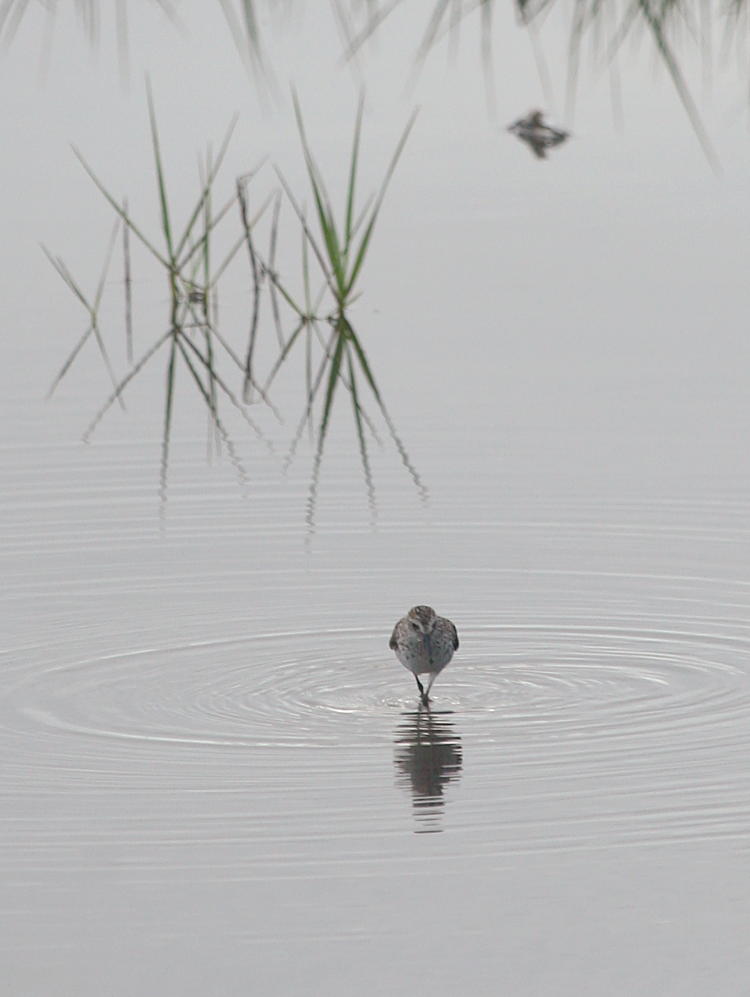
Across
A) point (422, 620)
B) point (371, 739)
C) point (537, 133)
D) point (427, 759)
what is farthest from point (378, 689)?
point (537, 133)

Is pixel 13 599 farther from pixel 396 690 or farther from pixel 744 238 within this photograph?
pixel 744 238

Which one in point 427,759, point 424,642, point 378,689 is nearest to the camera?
point 427,759

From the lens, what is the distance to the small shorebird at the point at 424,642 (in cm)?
817

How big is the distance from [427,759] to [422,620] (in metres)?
0.74

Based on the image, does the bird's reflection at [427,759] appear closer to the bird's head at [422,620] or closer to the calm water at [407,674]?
the calm water at [407,674]

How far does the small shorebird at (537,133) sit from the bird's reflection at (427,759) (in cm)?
1025

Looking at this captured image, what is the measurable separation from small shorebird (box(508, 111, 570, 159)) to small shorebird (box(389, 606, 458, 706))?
9.93m

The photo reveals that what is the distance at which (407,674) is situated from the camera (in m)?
8.83

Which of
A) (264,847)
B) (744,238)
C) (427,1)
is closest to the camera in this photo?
(264,847)

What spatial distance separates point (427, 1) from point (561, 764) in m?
13.4

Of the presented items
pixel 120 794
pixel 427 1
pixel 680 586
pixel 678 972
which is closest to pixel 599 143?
pixel 427 1

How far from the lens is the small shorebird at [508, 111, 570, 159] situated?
709 inches

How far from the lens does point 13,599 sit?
31.0ft

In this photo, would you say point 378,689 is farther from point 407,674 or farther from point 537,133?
point 537,133
